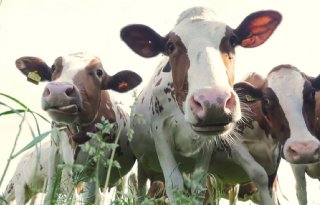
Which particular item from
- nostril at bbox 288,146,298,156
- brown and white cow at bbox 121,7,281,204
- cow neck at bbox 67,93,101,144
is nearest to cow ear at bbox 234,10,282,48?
brown and white cow at bbox 121,7,281,204

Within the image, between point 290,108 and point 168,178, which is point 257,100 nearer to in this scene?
point 290,108

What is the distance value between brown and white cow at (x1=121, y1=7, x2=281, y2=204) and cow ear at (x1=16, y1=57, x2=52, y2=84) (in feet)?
4.89

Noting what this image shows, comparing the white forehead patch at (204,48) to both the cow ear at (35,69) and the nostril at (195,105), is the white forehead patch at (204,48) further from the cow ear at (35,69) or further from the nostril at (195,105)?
the cow ear at (35,69)

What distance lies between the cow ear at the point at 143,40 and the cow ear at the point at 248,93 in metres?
1.58

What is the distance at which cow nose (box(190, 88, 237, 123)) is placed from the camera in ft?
15.9

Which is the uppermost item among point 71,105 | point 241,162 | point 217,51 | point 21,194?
point 217,51

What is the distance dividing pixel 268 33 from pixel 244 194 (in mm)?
4782

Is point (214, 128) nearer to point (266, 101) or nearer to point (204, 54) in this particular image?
point (204, 54)

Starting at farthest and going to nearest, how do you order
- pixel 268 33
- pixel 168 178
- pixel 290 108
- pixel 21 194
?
pixel 21 194 → pixel 290 108 → pixel 268 33 → pixel 168 178

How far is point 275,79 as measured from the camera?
8.03 metres

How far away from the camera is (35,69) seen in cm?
819

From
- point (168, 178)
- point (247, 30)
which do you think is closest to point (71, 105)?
point (168, 178)

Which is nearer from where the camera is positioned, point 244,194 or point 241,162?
point 241,162

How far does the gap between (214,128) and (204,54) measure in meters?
0.94
